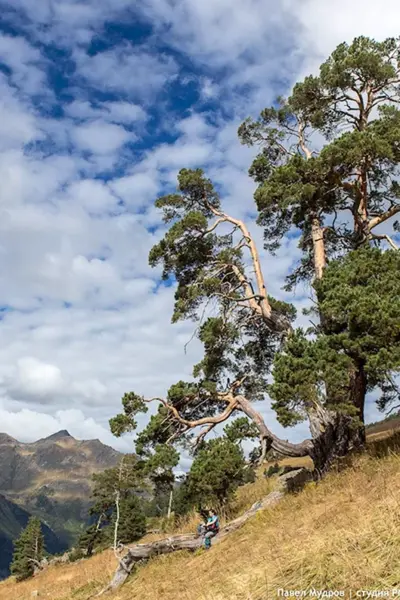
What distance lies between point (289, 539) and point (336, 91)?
16282 mm

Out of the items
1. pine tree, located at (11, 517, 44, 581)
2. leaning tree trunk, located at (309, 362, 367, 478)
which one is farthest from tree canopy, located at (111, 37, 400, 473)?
Answer: pine tree, located at (11, 517, 44, 581)

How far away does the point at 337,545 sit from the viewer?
18.8 feet

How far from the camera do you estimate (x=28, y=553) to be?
47.6 metres

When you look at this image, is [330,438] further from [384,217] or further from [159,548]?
[384,217]

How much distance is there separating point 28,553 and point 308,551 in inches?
2044

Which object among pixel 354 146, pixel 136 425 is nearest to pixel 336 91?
pixel 354 146

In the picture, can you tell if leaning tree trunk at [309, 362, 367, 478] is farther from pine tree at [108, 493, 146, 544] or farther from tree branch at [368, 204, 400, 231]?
pine tree at [108, 493, 146, 544]

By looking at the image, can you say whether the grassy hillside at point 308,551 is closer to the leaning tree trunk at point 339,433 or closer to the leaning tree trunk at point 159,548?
the leaning tree trunk at point 159,548

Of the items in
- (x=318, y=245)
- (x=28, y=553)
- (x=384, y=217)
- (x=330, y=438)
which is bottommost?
(x=28, y=553)

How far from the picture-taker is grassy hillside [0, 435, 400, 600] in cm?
504

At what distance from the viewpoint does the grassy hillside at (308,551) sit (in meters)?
5.04

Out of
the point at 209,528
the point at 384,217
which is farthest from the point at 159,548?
the point at 384,217

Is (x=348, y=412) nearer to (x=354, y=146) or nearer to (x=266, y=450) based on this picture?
(x=266, y=450)

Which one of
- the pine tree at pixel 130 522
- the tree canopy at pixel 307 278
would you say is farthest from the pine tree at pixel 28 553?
the tree canopy at pixel 307 278
